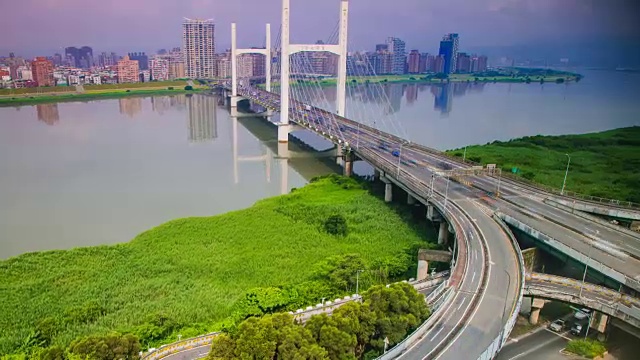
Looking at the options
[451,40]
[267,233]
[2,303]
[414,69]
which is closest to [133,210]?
[267,233]

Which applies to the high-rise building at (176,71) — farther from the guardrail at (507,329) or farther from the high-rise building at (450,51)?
the guardrail at (507,329)

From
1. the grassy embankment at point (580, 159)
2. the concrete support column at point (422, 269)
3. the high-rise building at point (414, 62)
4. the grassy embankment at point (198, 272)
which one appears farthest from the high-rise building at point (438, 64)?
the concrete support column at point (422, 269)

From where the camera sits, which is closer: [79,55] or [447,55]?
[447,55]

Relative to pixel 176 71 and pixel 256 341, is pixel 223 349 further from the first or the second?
pixel 176 71

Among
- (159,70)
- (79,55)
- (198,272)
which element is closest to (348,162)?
(198,272)

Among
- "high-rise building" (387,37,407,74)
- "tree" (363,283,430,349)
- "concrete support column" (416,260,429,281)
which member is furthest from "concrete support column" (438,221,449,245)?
"high-rise building" (387,37,407,74)

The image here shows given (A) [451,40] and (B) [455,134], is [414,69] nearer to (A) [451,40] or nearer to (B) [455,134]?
(A) [451,40]
